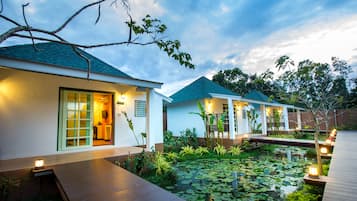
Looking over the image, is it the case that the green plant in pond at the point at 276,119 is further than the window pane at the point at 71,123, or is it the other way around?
the green plant in pond at the point at 276,119

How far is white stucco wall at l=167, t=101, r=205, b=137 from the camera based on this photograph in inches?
447

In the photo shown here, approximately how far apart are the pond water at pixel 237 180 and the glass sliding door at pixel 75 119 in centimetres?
355

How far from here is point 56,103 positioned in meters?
5.77

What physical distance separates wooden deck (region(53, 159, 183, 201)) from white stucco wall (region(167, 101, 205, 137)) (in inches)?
305

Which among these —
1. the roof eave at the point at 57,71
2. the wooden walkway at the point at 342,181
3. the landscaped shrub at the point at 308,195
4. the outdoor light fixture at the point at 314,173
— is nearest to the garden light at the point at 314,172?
the outdoor light fixture at the point at 314,173

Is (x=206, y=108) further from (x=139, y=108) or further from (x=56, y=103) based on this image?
(x=56, y=103)

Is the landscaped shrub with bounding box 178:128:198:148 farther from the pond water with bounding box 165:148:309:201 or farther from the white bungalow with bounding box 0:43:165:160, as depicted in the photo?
the pond water with bounding box 165:148:309:201

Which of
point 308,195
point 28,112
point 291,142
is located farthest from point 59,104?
point 291,142

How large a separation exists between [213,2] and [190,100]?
7.03 meters

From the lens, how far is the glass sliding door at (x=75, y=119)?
5844 mm

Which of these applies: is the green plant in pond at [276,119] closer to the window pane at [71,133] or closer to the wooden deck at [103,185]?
the wooden deck at [103,185]

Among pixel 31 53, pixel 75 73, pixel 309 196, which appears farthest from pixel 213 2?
pixel 31 53

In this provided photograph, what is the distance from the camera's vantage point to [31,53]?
6.07m

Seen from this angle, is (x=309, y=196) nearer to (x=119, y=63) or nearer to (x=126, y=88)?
(x=126, y=88)
